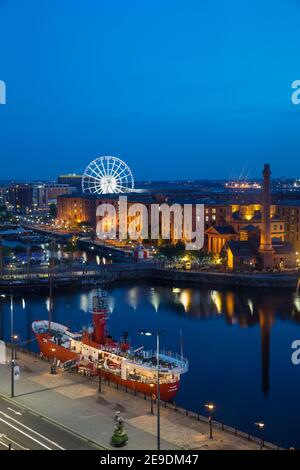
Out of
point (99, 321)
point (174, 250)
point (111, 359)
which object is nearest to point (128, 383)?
point (111, 359)

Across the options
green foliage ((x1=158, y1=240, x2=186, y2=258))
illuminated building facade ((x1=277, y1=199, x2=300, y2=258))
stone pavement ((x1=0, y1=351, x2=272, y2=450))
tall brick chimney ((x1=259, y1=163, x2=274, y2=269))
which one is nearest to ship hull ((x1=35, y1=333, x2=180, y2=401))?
stone pavement ((x1=0, y1=351, x2=272, y2=450))

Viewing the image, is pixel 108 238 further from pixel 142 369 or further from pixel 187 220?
pixel 142 369

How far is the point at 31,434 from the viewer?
23.2ft

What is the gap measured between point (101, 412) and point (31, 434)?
1.05 meters

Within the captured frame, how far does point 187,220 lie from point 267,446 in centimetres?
2412

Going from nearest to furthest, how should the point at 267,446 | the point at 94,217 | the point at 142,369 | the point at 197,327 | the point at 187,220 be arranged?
the point at 267,446
the point at 142,369
the point at 197,327
the point at 187,220
the point at 94,217

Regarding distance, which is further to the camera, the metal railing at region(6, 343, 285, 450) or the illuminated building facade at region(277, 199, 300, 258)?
the illuminated building facade at region(277, 199, 300, 258)

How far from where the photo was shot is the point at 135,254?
26547 mm

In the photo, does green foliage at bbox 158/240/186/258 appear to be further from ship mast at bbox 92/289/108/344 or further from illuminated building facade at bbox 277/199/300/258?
ship mast at bbox 92/289/108/344

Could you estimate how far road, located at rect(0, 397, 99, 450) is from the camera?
6.73 metres

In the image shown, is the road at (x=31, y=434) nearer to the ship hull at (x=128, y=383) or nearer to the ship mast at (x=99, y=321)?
the ship hull at (x=128, y=383)

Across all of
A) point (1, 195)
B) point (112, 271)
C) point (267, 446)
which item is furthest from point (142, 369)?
point (1, 195)

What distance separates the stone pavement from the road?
15 cm

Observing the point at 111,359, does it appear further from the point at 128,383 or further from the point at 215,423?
the point at 215,423
